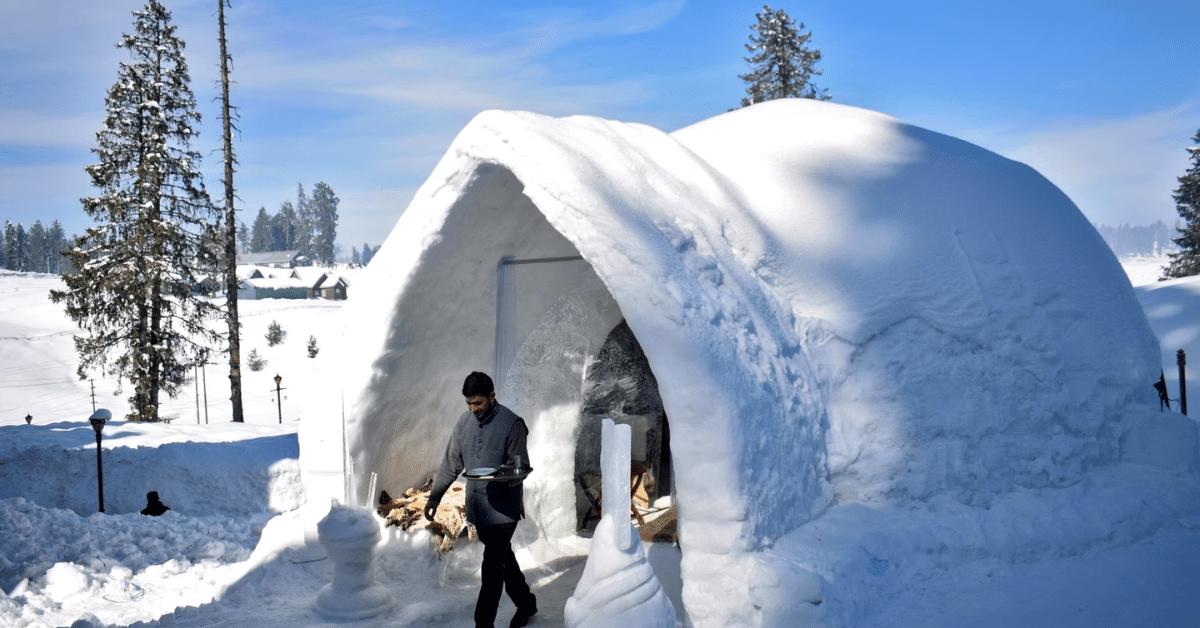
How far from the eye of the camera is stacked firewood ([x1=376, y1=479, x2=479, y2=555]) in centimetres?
603

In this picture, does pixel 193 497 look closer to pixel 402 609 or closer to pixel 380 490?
pixel 380 490

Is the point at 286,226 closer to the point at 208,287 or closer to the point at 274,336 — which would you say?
the point at 274,336

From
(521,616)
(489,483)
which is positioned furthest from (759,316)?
(521,616)

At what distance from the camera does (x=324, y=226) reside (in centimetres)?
8344

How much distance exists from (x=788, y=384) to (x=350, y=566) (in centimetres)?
297

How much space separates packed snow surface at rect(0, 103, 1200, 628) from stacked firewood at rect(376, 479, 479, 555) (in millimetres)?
113

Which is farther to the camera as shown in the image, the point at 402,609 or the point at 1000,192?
the point at 1000,192

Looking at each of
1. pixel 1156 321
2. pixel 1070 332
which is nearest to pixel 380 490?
pixel 1070 332

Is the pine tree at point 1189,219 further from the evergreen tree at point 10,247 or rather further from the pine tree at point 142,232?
the evergreen tree at point 10,247

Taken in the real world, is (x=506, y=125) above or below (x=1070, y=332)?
above

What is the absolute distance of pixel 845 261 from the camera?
5.68 m

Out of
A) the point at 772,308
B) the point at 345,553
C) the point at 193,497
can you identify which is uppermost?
the point at 772,308

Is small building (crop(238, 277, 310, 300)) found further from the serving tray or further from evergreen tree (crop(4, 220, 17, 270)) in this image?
the serving tray

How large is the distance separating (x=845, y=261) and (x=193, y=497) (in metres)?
11.6
